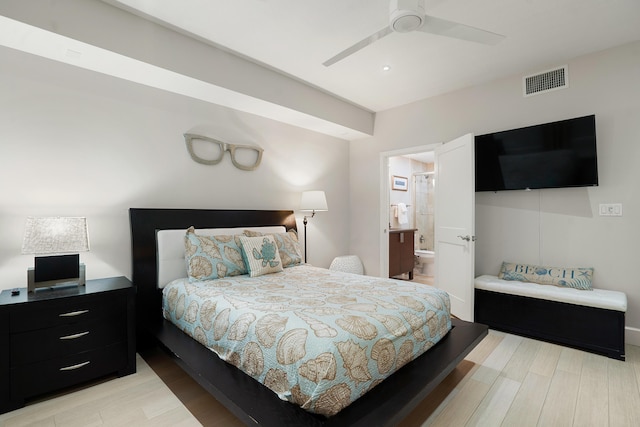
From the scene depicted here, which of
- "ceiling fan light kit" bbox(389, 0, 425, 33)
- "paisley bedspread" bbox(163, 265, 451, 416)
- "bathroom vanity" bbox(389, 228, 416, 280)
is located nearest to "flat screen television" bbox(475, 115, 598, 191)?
"bathroom vanity" bbox(389, 228, 416, 280)

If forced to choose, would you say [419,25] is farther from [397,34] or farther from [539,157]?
[539,157]

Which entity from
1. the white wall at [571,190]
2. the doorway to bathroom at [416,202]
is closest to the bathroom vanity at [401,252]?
the doorway to bathroom at [416,202]

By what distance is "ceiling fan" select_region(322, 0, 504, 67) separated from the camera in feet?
5.76

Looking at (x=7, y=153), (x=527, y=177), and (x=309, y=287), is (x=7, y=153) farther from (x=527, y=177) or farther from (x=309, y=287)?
(x=527, y=177)

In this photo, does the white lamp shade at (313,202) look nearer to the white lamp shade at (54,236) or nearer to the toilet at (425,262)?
the white lamp shade at (54,236)

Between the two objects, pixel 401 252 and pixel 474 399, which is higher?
pixel 401 252

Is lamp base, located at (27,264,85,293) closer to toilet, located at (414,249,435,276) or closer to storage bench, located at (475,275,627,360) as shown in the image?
storage bench, located at (475,275,627,360)

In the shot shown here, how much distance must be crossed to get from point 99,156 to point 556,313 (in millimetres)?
4345

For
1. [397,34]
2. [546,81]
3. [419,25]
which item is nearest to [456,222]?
[546,81]

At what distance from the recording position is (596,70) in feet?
9.62

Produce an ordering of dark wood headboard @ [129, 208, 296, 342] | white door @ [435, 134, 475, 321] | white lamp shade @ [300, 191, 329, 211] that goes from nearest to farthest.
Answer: dark wood headboard @ [129, 208, 296, 342]
white door @ [435, 134, 475, 321]
white lamp shade @ [300, 191, 329, 211]

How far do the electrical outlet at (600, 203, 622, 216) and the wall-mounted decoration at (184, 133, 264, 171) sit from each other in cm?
363

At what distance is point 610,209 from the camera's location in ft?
9.40

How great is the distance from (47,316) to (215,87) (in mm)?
2248
